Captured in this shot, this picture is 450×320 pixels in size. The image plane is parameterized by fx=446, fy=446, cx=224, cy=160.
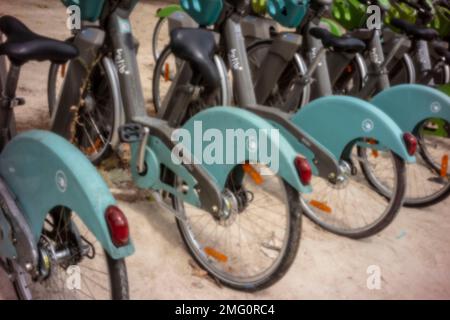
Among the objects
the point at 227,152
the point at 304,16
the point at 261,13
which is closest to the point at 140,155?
the point at 227,152

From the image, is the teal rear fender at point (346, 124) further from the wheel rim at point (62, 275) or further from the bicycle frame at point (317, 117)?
the wheel rim at point (62, 275)

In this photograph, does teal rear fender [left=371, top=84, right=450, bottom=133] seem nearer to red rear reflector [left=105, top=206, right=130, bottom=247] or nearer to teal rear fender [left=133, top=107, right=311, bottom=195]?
teal rear fender [left=133, top=107, right=311, bottom=195]

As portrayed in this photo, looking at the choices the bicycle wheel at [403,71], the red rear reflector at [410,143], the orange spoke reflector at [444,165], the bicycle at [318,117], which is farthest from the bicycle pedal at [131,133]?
the bicycle wheel at [403,71]

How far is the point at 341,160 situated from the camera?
2.66 meters

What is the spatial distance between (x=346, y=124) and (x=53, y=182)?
1.71 metres

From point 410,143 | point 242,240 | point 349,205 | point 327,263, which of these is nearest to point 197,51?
point 242,240

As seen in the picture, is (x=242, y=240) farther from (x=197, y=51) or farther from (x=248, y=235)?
(x=197, y=51)

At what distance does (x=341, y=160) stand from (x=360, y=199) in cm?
71

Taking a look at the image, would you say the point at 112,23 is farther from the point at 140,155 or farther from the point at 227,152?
the point at 227,152

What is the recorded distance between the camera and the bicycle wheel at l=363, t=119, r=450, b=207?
3221 millimetres

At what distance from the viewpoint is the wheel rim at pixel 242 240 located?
7.42ft

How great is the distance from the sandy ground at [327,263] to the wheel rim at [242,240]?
99 millimetres

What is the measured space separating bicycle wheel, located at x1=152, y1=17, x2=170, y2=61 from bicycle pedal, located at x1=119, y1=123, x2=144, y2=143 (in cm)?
210
